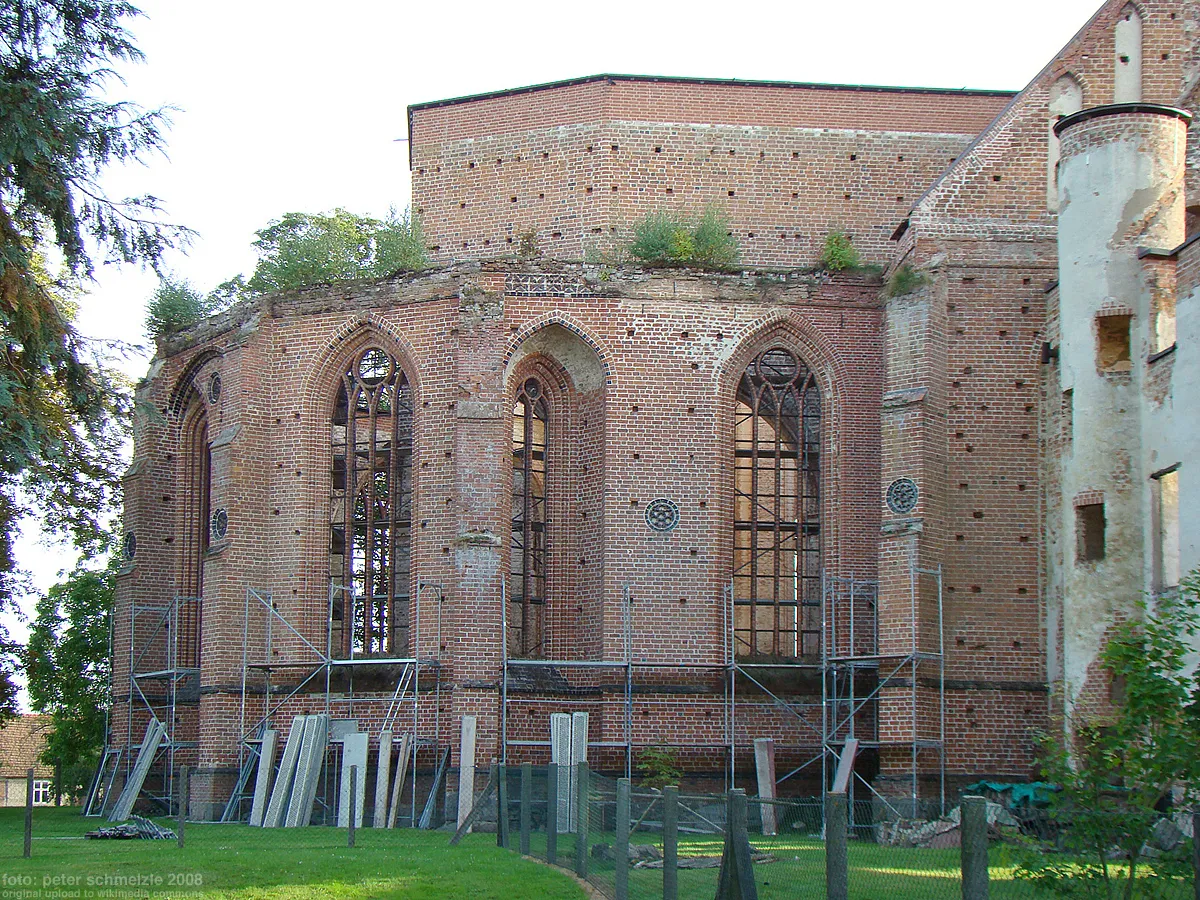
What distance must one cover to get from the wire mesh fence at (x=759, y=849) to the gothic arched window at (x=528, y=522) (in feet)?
10.5

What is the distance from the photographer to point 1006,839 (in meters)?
11.3

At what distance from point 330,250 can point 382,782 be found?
36.1 ft

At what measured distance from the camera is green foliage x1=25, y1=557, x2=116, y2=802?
117ft

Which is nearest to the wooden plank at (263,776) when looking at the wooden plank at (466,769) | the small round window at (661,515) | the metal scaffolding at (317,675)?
the metal scaffolding at (317,675)

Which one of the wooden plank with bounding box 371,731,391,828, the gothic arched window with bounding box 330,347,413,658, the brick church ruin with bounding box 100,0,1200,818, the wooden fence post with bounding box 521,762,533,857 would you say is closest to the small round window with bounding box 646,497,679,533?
the brick church ruin with bounding box 100,0,1200,818

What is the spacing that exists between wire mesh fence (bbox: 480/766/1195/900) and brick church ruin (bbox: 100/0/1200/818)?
6.42 feet

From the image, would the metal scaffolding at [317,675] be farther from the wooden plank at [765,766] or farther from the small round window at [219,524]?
the wooden plank at [765,766]

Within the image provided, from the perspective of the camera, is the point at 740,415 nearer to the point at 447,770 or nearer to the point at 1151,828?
the point at 447,770

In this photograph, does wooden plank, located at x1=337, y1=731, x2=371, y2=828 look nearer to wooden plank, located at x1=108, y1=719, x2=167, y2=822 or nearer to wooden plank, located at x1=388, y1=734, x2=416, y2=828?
wooden plank, located at x1=388, y1=734, x2=416, y2=828

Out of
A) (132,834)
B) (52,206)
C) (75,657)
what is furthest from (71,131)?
(75,657)

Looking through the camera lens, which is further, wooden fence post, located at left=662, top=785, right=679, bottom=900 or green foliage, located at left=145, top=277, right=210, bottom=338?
green foliage, located at left=145, top=277, right=210, bottom=338

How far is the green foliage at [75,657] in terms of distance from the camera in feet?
117

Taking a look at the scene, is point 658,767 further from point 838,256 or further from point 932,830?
point 838,256

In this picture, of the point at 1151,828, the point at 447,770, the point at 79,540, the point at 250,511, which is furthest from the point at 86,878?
the point at 79,540
